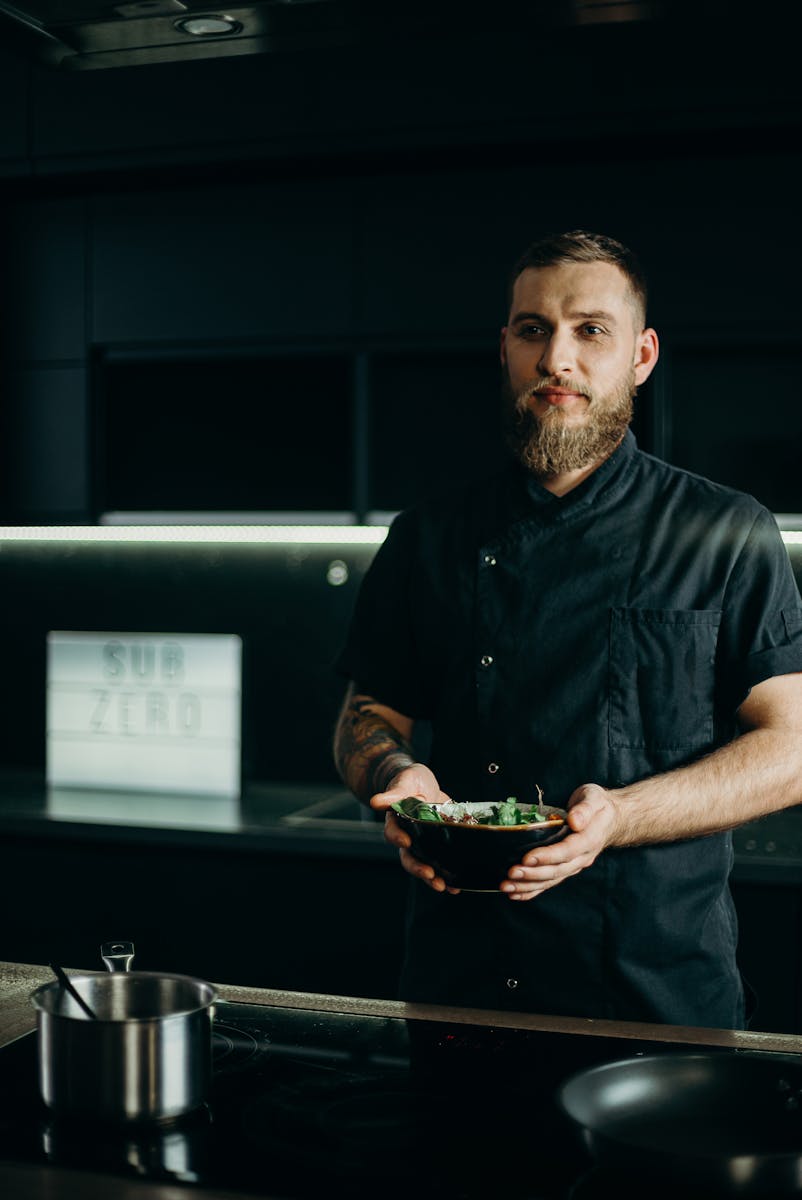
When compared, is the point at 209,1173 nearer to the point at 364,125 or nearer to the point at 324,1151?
the point at 324,1151

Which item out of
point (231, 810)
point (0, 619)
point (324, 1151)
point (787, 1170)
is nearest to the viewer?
point (787, 1170)

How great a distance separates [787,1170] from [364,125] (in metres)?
2.50

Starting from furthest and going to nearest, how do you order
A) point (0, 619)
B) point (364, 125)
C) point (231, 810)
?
1. point (0, 619)
2. point (231, 810)
3. point (364, 125)

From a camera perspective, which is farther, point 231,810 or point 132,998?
point 231,810

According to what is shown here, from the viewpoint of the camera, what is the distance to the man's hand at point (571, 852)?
1.37m

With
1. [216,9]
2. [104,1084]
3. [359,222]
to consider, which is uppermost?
[359,222]

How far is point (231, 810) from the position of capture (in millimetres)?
3123

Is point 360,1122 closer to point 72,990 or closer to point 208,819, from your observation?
point 72,990

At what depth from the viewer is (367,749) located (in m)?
1.88

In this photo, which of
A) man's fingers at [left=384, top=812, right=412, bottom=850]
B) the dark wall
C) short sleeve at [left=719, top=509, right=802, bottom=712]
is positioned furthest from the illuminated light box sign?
man's fingers at [left=384, top=812, right=412, bottom=850]

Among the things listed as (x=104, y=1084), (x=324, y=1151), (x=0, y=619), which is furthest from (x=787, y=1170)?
(x=0, y=619)

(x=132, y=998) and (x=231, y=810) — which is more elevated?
(x=132, y=998)

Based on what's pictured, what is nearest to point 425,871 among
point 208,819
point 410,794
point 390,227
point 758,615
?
point 410,794

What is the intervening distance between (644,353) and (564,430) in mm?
196
